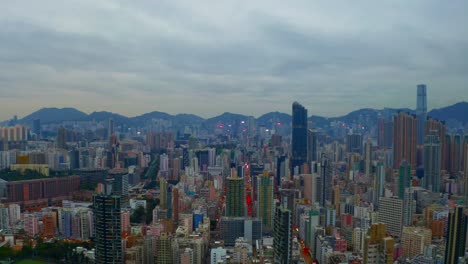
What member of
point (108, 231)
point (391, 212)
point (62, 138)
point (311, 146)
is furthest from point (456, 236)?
point (62, 138)

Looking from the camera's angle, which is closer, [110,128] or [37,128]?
[37,128]

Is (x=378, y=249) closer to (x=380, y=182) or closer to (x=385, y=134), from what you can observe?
(x=380, y=182)

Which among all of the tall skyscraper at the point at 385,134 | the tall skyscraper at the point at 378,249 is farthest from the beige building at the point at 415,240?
the tall skyscraper at the point at 385,134

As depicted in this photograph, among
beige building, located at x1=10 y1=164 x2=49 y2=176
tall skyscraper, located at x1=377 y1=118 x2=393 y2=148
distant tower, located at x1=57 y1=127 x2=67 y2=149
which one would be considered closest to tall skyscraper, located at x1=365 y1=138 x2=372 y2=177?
tall skyscraper, located at x1=377 y1=118 x2=393 y2=148

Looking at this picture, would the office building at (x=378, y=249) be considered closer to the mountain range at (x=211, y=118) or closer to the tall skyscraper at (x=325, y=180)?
the mountain range at (x=211, y=118)

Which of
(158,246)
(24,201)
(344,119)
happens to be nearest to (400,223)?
(344,119)

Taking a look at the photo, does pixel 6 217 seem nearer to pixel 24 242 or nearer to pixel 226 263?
pixel 24 242
